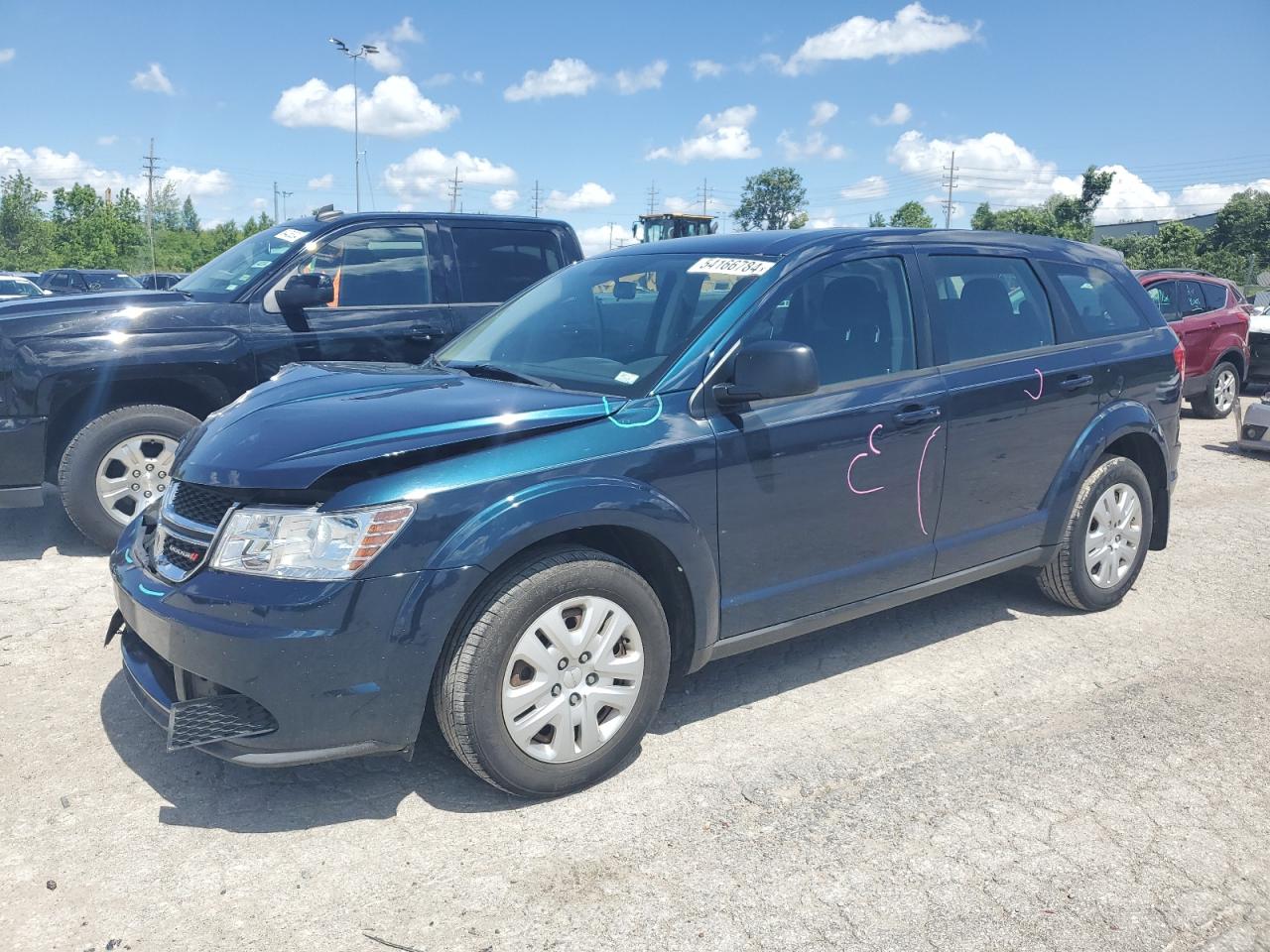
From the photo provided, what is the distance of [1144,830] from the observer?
3.02m

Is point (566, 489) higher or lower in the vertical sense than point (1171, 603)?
higher

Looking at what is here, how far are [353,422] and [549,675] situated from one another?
3.21ft

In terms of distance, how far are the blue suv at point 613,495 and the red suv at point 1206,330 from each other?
830 cm

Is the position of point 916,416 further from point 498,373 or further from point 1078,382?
point 498,373

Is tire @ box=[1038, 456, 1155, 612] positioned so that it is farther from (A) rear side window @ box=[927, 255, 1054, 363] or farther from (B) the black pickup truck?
(B) the black pickup truck

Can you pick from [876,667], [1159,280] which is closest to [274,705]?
[876,667]

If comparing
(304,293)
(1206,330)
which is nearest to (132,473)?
(304,293)

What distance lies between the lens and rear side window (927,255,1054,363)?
421cm

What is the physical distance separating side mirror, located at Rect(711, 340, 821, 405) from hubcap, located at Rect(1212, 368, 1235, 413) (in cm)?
1104

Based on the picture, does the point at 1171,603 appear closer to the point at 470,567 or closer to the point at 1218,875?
the point at 1218,875

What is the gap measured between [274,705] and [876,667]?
2569mm

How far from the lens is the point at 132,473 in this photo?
5672 millimetres

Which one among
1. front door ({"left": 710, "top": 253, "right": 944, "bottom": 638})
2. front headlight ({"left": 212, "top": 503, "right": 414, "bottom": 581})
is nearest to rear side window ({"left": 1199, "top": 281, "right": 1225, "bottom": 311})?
front door ({"left": 710, "top": 253, "right": 944, "bottom": 638})

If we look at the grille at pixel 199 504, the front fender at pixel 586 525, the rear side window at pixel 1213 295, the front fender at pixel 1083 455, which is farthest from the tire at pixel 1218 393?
the grille at pixel 199 504
